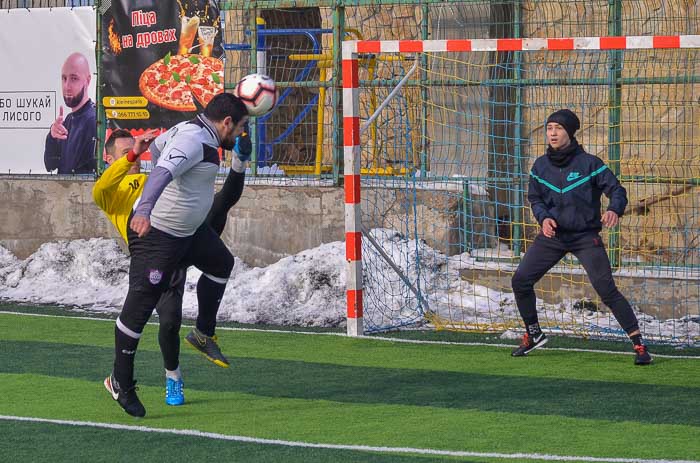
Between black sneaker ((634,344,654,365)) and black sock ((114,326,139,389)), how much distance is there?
4.27 meters

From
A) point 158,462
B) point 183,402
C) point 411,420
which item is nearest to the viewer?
point 158,462

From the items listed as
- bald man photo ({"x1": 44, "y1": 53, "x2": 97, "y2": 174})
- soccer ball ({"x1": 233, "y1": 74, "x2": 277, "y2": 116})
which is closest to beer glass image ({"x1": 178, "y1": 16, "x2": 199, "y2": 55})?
bald man photo ({"x1": 44, "y1": 53, "x2": 97, "y2": 174})

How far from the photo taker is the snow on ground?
1318 centimetres

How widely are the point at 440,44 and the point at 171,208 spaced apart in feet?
14.4

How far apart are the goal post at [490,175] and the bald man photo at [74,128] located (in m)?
3.63

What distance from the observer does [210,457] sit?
745 cm

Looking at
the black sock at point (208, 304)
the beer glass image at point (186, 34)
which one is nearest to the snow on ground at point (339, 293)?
the beer glass image at point (186, 34)

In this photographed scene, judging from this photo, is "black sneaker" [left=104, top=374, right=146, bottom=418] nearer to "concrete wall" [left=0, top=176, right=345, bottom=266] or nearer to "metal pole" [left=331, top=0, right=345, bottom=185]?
"concrete wall" [left=0, top=176, right=345, bottom=266]

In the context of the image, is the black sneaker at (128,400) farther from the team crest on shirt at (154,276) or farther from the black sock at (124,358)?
the team crest on shirt at (154,276)

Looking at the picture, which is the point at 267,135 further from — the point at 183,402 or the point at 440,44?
the point at 183,402

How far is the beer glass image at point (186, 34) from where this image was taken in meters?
16.0

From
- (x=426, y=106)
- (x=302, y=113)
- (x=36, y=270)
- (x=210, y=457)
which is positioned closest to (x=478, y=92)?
(x=426, y=106)

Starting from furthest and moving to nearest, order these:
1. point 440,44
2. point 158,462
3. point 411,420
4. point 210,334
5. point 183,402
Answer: point 440,44 → point 210,334 → point 183,402 → point 411,420 → point 158,462

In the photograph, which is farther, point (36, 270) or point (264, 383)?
point (36, 270)
